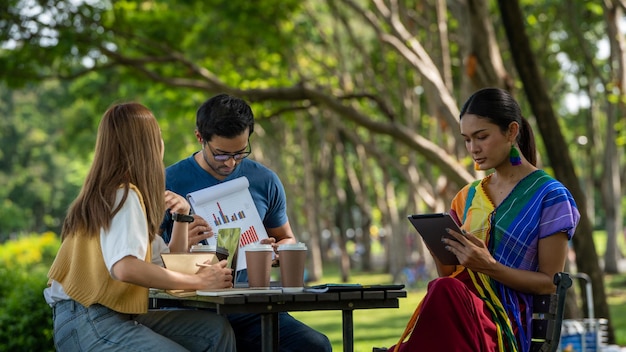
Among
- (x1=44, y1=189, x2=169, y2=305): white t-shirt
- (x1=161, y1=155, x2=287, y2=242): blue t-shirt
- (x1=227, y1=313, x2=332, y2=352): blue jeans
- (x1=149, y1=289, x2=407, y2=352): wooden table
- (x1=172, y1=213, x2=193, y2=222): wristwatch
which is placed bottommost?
(x1=227, y1=313, x2=332, y2=352): blue jeans

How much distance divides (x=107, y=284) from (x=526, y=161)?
191 centimetres

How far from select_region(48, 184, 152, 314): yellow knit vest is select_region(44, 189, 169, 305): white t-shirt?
0.05m

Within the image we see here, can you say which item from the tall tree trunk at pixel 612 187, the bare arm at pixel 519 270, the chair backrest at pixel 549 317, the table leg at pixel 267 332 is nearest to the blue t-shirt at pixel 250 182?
the table leg at pixel 267 332

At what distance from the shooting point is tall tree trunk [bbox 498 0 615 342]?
1040 cm

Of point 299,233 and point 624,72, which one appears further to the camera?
point 299,233

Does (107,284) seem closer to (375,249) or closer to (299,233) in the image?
(299,233)

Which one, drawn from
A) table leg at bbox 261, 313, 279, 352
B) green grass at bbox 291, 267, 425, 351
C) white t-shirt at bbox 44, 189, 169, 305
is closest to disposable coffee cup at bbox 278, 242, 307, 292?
table leg at bbox 261, 313, 279, 352

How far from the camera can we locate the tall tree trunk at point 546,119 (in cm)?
1040

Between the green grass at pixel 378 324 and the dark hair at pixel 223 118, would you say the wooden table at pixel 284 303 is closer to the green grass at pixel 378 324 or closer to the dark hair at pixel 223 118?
the dark hair at pixel 223 118

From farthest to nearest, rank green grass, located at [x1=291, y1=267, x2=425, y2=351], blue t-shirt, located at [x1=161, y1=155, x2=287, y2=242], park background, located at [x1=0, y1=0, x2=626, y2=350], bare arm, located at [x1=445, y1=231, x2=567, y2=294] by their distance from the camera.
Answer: green grass, located at [x1=291, y1=267, x2=425, y2=351], park background, located at [x1=0, y1=0, x2=626, y2=350], blue t-shirt, located at [x1=161, y1=155, x2=287, y2=242], bare arm, located at [x1=445, y1=231, x2=567, y2=294]

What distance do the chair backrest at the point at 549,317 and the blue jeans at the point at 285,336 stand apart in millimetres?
1018

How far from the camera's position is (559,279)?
4.16m

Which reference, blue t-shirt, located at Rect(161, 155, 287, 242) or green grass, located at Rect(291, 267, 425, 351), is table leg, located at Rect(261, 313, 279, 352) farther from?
green grass, located at Rect(291, 267, 425, 351)

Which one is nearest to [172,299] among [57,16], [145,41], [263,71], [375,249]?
[57,16]
